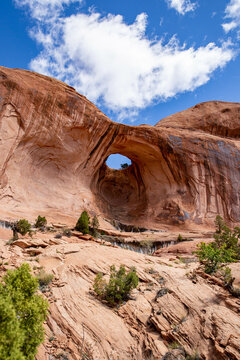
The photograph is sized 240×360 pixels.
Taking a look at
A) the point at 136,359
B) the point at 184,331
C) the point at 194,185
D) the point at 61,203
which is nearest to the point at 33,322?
the point at 136,359

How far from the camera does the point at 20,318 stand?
4.64m

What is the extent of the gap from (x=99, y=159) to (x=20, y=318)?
24097 millimetres

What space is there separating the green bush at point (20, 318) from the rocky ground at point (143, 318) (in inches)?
48.9

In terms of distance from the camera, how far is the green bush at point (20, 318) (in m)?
3.70

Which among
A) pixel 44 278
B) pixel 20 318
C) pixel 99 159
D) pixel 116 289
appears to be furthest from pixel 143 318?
pixel 99 159

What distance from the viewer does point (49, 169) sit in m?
24.2

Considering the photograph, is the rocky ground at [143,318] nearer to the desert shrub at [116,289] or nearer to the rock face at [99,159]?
the desert shrub at [116,289]

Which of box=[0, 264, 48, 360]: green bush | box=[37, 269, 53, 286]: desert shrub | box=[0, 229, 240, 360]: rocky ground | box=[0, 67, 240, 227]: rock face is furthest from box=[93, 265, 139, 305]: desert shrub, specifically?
box=[0, 67, 240, 227]: rock face

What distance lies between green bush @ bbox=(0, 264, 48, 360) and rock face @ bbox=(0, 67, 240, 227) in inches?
536

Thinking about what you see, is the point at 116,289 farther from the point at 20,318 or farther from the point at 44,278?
the point at 20,318

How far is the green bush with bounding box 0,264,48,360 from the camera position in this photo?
370 cm

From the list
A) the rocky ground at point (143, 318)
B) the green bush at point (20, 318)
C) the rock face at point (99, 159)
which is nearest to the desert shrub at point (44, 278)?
the rocky ground at point (143, 318)

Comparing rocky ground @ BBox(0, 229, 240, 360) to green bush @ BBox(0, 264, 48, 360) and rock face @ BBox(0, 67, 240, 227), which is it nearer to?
green bush @ BBox(0, 264, 48, 360)

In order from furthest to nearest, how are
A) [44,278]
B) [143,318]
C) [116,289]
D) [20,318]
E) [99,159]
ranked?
[99,159]
[44,278]
[116,289]
[143,318]
[20,318]
